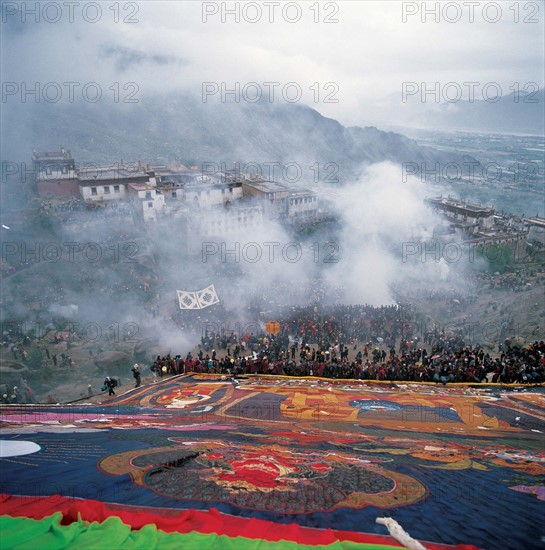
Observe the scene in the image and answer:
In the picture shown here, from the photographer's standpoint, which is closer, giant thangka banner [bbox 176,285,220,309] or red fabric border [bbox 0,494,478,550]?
red fabric border [bbox 0,494,478,550]

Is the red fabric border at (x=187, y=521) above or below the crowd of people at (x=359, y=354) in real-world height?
above

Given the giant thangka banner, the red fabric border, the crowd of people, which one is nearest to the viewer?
the red fabric border

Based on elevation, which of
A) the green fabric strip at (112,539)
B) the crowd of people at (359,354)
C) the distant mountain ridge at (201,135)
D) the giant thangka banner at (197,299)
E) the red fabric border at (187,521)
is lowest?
the crowd of people at (359,354)

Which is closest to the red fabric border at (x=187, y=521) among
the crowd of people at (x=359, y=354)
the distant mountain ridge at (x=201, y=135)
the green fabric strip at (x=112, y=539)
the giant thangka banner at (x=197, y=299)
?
the green fabric strip at (x=112, y=539)

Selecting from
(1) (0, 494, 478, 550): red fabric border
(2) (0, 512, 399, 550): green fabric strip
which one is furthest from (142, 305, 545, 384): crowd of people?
(2) (0, 512, 399, 550): green fabric strip

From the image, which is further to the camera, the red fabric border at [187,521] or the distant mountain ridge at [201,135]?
the distant mountain ridge at [201,135]

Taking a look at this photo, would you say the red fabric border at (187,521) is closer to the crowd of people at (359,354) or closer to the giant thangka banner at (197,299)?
the crowd of people at (359,354)

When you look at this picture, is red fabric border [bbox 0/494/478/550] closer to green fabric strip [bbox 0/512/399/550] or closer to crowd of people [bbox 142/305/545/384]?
green fabric strip [bbox 0/512/399/550]

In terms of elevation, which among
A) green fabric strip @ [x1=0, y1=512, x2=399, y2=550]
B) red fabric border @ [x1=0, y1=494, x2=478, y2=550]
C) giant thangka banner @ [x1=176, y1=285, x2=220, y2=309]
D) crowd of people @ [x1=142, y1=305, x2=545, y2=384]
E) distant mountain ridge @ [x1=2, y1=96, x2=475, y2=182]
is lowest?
crowd of people @ [x1=142, y1=305, x2=545, y2=384]

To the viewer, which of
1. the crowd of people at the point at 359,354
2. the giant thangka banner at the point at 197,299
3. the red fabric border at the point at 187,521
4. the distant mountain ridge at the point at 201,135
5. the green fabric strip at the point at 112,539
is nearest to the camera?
the green fabric strip at the point at 112,539
